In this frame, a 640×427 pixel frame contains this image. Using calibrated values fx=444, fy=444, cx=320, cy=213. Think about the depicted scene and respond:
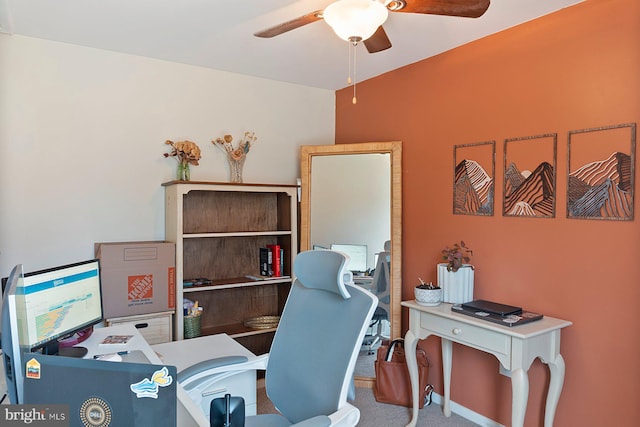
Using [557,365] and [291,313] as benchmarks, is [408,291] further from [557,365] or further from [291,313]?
[291,313]

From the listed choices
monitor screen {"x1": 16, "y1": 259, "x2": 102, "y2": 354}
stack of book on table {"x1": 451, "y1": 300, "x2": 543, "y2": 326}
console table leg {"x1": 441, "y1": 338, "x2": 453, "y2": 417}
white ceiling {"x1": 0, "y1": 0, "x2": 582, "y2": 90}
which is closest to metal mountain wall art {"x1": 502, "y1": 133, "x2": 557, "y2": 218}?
stack of book on table {"x1": 451, "y1": 300, "x2": 543, "y2": 326}

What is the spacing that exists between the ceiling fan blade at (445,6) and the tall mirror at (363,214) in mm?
1556

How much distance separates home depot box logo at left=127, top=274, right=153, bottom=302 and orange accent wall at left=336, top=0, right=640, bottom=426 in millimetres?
1870

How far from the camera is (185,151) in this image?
3.25 metres

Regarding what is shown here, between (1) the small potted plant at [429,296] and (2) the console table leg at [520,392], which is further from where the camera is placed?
(1) the small potted plant at [429,296]

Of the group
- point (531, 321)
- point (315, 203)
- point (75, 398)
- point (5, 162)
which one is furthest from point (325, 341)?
point (5, 162)

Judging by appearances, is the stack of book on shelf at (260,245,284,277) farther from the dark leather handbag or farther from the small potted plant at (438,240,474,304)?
the small potted plant at (438,240,474,304)

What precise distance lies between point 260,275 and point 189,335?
2.39 ft

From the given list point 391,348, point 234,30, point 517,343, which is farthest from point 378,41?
point 391,348

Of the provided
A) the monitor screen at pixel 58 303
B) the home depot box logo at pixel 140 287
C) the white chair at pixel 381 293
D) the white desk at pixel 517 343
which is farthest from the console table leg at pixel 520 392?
the home depot box logo at pixel 140 287

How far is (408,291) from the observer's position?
11.3ft

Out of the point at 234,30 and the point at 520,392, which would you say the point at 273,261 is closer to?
the point at 234,30

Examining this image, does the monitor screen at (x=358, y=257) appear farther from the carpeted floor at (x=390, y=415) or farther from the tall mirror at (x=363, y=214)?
the carpeted floor at (x=390, y=415)

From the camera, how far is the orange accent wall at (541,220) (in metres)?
2.22
